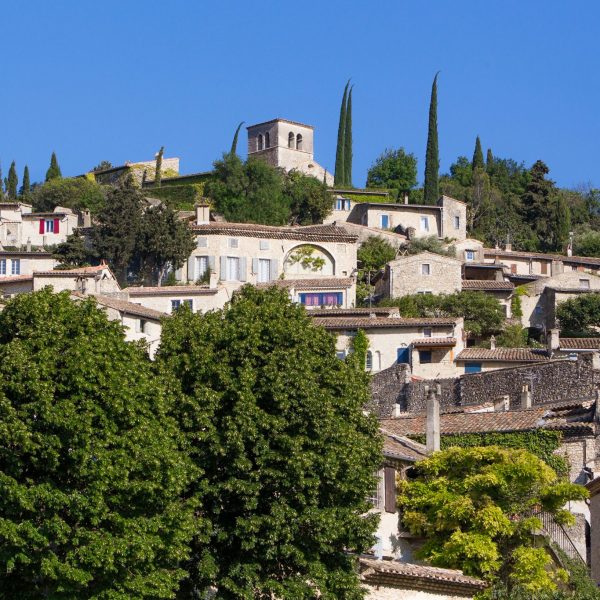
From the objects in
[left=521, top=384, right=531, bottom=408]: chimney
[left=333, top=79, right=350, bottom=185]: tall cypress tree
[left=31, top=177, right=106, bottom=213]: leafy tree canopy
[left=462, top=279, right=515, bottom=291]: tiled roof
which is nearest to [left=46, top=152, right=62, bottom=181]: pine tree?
[left=31, top=177, right=106, bottom=213]: leafy tree canopy

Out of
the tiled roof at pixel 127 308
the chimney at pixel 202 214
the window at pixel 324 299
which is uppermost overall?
the chimney at pixel 202 214

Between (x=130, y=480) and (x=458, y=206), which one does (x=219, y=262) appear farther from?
(x=130, y=480)

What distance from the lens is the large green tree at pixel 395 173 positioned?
4284 inches

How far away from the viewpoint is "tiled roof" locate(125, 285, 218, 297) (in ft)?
230

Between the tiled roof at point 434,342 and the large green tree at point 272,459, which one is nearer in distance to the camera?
the large green tree at point 272,459

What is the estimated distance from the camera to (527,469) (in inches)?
1462

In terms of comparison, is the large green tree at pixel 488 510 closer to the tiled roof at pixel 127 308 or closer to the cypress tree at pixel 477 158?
the tiled roof at pixel 127 308

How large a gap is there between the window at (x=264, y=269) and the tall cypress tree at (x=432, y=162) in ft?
67.6

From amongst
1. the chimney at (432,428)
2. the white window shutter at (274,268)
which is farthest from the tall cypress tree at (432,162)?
the chimney at (432,428)

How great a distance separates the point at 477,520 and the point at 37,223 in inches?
2276

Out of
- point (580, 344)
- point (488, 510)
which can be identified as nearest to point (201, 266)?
point (580, 344)

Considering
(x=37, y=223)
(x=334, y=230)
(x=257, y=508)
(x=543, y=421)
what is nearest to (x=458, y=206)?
(x=334, y=230)

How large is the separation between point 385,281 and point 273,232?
7611mm

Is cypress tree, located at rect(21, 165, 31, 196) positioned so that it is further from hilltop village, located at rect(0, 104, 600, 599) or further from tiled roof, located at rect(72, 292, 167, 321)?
tiled roof, located at rect(72, 292, 167, 321)
